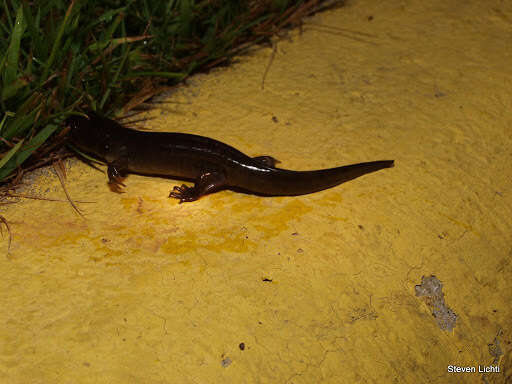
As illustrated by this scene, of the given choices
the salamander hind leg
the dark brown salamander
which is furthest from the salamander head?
the salamander hind leg

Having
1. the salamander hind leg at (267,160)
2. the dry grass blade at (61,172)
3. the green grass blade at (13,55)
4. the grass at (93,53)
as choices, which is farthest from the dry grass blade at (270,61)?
the green grass blade at (13,55)

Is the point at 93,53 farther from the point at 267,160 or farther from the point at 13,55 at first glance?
the point at 267,160

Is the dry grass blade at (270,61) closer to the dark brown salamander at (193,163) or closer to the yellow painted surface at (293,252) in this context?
the yellow painted surface at (293,252)

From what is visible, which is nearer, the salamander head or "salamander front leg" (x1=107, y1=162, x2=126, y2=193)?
"salamander front leg" (x1=107, y1=162, x2=126, y2=193)

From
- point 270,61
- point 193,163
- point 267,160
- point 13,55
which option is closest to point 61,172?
point 13,55

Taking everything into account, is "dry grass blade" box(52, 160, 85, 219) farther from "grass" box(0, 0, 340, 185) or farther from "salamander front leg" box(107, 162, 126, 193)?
"salamander front leg" box(107, 162, 126, 193)

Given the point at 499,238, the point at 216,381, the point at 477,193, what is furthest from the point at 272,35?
the point at 216,381

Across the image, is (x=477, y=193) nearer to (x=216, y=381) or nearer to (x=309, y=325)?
(x=309, y=325)
